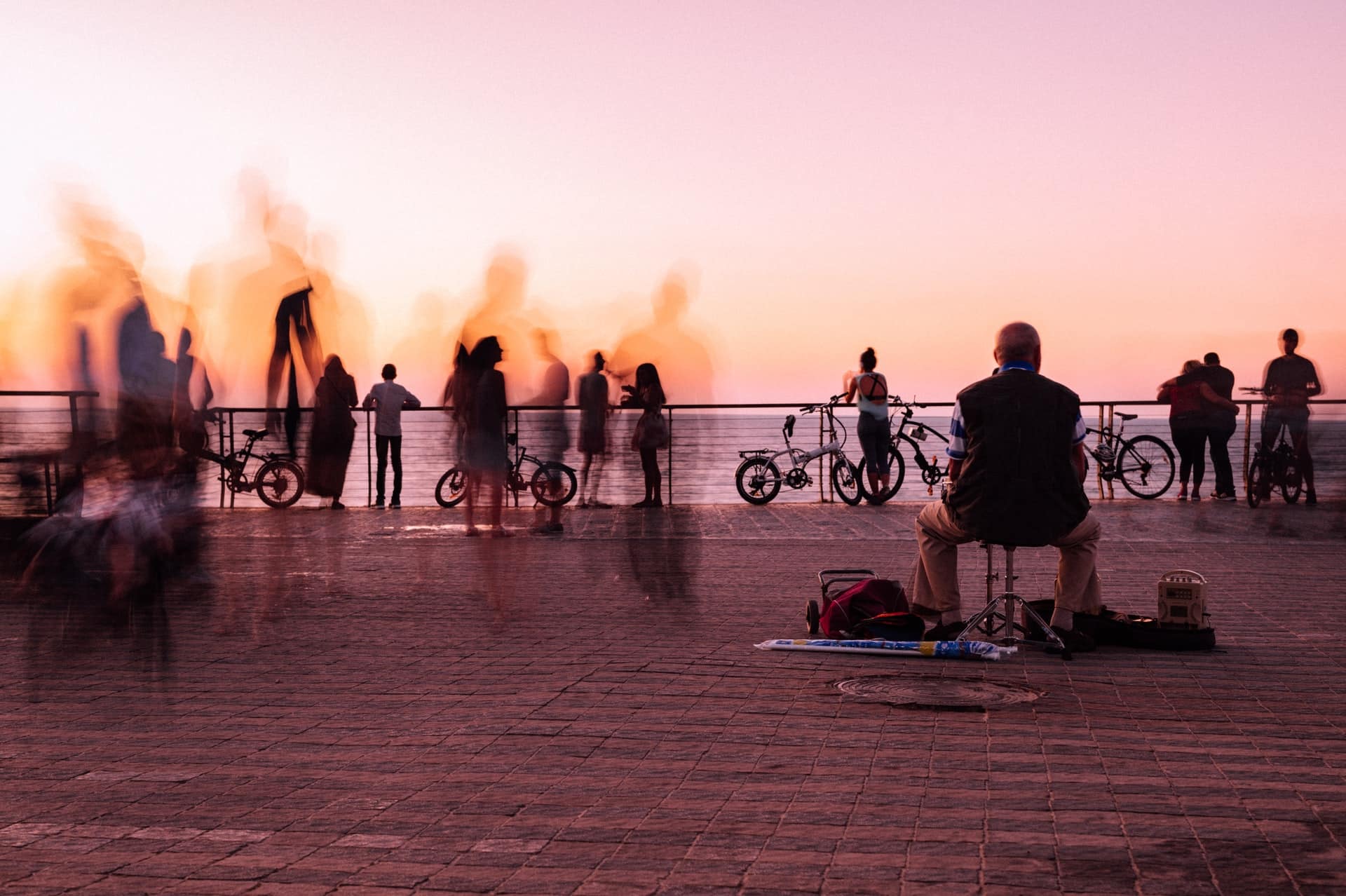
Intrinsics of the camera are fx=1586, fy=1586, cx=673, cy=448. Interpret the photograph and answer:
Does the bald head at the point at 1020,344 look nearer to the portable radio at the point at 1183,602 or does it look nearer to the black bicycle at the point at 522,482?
the portable radio at the point at 1183,602

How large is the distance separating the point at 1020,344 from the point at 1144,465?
12895 mm

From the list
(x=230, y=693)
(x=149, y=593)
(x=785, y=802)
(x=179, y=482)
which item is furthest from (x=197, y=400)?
(x=785, y=802)

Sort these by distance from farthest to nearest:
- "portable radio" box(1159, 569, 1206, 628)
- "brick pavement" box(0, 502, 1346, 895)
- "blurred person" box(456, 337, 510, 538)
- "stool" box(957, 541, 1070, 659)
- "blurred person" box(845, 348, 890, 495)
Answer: "blurred person" box(845, 348, 890, 495) → "blurred person" box(456, 337, 510, 538) → "portable radio" box(1159, 569, 1206, 628) → "stool" box(957, 541, 1070, 659) → "brick pavement" box(0, 502, 1346, 895)

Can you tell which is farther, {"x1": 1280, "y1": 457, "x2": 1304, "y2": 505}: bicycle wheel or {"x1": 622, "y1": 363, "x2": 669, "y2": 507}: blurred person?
{"x1": 1280, "y1": 457, "x2": 1304, "y2": 505}: bicycle wheel

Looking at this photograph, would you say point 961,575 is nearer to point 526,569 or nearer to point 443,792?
point 526,569

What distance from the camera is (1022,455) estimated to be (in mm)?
7387

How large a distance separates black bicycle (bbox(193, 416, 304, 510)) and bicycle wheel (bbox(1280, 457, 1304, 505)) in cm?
1161

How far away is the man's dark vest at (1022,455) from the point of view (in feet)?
24.2

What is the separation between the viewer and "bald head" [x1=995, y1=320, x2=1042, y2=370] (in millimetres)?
7566

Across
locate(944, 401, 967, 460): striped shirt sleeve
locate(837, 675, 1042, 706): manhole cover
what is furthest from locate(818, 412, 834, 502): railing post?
locate(837, 675, 1042, 706): manhole cover

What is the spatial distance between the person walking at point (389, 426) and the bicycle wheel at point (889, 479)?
5551 mm

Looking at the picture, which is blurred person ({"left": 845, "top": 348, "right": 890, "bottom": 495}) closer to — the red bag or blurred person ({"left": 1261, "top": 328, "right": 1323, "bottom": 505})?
blurred person ({"left": 1261, "top": 328, "right": 1323, "bottom": 505})

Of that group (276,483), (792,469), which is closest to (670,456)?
(792,469)

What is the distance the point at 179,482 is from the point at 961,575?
5.57 metres
